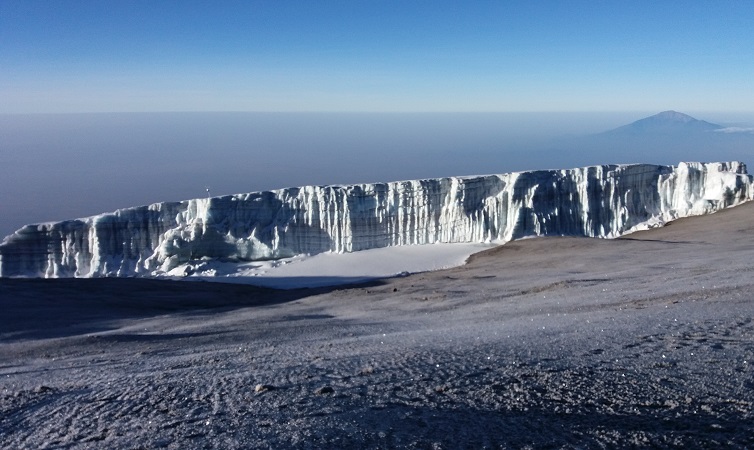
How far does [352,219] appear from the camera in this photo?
23.9 m

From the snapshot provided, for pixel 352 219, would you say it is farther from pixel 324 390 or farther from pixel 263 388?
pixel 324 390

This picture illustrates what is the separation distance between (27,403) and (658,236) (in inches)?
853

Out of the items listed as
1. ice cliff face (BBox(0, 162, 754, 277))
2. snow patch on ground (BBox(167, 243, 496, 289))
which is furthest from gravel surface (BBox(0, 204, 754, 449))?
ice cliff face (BBox(0, 162, 754, 277))

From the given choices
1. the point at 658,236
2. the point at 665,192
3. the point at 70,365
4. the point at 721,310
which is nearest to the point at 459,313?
the point at 721,310

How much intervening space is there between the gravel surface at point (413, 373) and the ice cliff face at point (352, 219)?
10020 mm

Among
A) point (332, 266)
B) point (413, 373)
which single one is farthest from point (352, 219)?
point (413, 373)

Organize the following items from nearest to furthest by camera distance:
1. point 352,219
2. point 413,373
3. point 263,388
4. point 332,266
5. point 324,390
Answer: point 324,390 < point 263,388 < point 413,373 < point 332,266 < point 352,219

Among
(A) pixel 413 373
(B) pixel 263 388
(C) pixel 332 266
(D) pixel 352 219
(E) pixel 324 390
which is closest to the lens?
(E) pixel 324 390

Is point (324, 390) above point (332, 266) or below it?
above

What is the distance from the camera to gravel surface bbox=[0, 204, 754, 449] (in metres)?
4.36

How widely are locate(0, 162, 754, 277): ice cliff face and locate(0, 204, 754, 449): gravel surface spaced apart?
10.0 metres

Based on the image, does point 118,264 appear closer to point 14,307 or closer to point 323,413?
point 14,307

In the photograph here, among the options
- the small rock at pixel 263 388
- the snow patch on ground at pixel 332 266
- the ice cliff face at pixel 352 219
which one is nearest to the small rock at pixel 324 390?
the small rock at pixel 263 388

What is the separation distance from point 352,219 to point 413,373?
18368 mm
